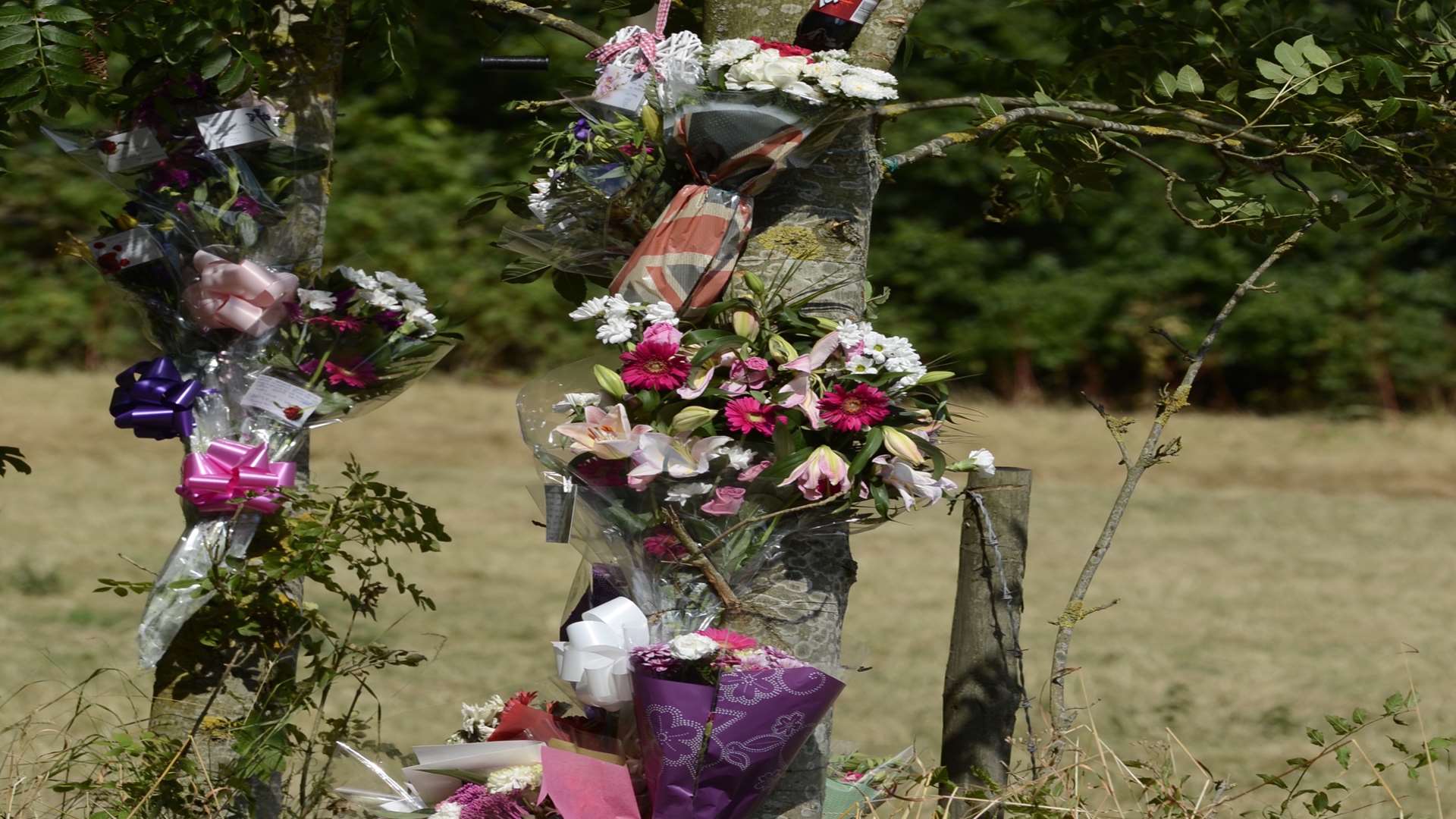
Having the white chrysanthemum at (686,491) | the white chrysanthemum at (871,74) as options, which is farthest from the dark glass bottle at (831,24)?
the white chrysanthemum at (686,491)

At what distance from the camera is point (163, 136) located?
9.29ft

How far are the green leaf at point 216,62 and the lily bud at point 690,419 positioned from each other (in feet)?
3.55

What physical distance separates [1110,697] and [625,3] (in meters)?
3.12

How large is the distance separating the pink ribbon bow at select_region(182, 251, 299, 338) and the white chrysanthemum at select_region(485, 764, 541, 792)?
3.59ft

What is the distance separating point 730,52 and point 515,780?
4.07 feet

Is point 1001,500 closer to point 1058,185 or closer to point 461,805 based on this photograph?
point 1058,185

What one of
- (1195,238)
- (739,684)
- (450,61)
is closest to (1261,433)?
(1195,238)

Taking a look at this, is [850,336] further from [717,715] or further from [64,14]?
[64,14]

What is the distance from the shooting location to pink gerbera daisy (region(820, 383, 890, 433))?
7.51 feet

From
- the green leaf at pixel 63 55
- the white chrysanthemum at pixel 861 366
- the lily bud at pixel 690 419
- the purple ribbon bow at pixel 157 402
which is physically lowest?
the purple ribbon bow at pixel 157 402

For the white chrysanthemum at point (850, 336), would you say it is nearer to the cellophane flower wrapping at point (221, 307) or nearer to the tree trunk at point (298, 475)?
the cellophane flower wrapping at point (221, 307)

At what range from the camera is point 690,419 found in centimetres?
228

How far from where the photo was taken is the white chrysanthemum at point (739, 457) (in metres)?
2.29

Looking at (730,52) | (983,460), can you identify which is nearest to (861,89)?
(730,52)
